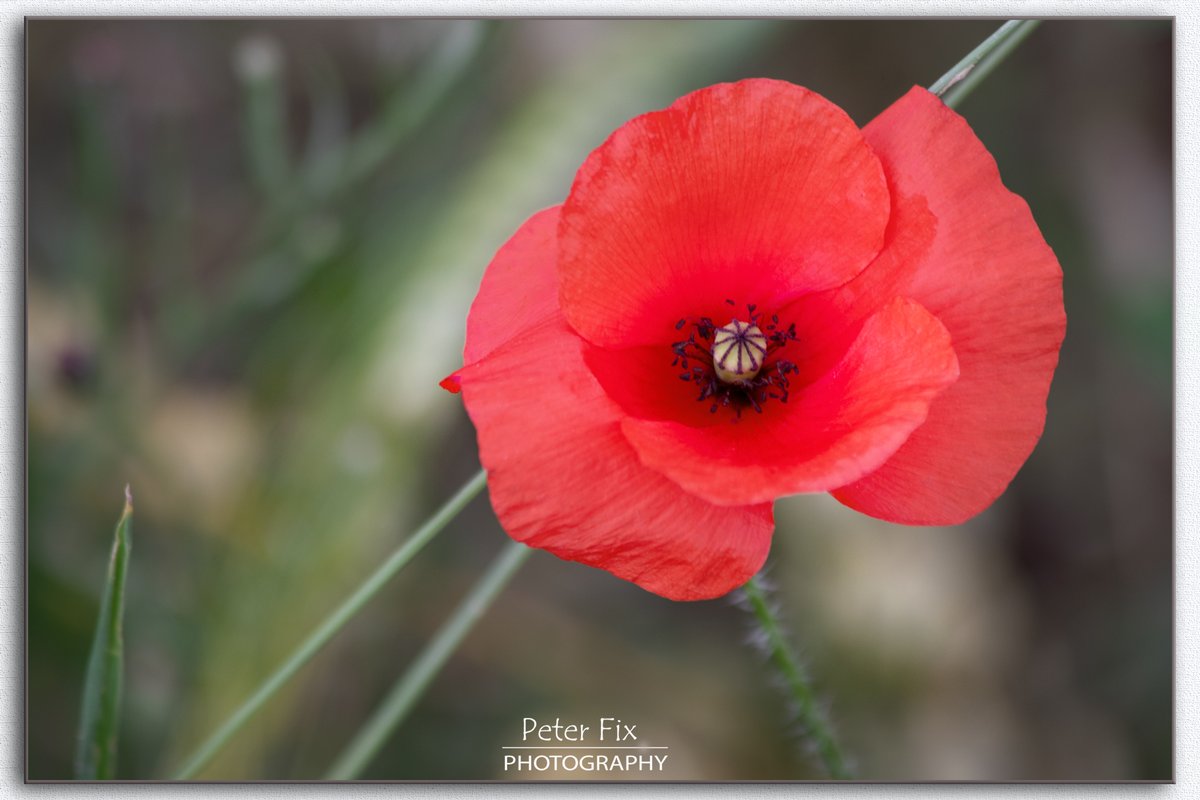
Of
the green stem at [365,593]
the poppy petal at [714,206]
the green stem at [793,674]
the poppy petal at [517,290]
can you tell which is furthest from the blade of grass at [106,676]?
the green stem at [793,674]

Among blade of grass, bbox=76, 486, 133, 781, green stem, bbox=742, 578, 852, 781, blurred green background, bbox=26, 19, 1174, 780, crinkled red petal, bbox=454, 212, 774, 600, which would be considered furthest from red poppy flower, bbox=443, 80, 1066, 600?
blurred green background, bbox=26, 19, 1174, 780

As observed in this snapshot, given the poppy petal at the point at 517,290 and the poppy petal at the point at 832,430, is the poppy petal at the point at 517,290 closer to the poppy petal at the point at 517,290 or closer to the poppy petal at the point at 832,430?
the poppy petal at the point at 517,290

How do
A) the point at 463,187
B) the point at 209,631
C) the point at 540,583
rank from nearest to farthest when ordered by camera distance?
the point at 209,631, the point at 463,187, the point at 540,583

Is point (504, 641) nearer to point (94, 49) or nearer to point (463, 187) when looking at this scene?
point (463, 187)

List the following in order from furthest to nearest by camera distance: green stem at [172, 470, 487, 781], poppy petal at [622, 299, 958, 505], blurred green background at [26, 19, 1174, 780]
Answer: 1. blurred green background at [26, 19, 1174, 780]
2. green stem at [172, 470, 487, 781]
3. poppy petal at [622, 299, 958, 505]

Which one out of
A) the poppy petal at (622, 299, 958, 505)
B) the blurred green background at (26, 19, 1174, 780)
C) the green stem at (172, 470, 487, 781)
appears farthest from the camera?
the blurred green background at (26, 19, 1174, 780)

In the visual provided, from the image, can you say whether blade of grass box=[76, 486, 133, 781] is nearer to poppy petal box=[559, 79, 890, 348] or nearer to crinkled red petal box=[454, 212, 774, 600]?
crinkled red petal box=[454, 212, 774, 600]

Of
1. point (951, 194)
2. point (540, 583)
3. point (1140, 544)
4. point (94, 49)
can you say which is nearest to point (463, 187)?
point (94, 49)
